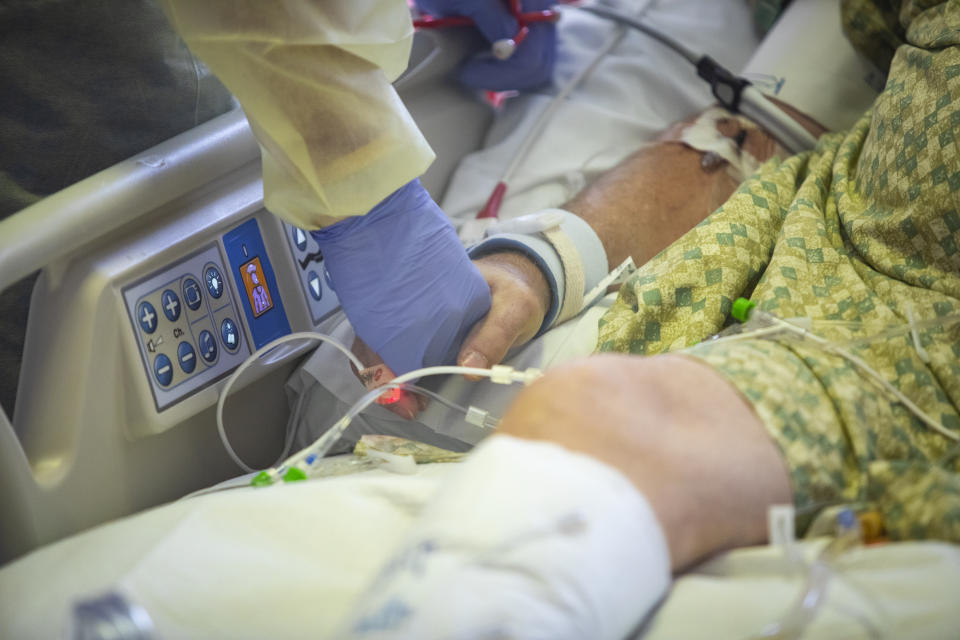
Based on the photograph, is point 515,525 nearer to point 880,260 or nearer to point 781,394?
point 781,394

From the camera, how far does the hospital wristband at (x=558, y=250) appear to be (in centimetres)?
105

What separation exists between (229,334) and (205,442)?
0.46ft

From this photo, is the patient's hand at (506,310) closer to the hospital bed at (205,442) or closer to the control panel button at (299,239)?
the hospital bed at (205,442)

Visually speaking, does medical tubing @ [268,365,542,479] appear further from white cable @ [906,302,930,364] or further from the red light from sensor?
white cable @ [906,302,930,364]

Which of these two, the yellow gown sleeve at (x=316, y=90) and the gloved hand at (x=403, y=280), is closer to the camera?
the yellow gown sleeve at (x=316, y=90)

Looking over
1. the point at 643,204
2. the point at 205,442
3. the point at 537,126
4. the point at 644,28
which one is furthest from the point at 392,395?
the point at 644,28

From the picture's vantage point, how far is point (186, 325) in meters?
0.92

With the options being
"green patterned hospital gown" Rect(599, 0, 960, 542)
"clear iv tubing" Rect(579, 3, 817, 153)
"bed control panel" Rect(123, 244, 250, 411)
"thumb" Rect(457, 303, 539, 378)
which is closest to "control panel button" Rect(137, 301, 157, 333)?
"bed control panel" Rect(123, 244, 250, 411)

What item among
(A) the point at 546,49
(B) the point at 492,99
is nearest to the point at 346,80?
(A) the point at 546,49

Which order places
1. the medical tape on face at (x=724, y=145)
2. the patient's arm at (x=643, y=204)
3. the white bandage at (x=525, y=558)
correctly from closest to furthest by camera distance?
the white bandage at (x=525, y=558) → the patient's arm at (x=643, y=204) → the medical tape on face at (x=724, y=145)

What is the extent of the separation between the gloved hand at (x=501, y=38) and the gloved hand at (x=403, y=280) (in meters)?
0.60

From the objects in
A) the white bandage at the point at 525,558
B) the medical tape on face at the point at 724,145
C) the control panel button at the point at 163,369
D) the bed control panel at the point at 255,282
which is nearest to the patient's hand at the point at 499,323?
the bed control panel at the point at 255,282

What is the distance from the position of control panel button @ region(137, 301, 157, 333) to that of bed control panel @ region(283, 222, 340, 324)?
21cm

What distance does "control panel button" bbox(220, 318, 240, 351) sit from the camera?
0.96m
